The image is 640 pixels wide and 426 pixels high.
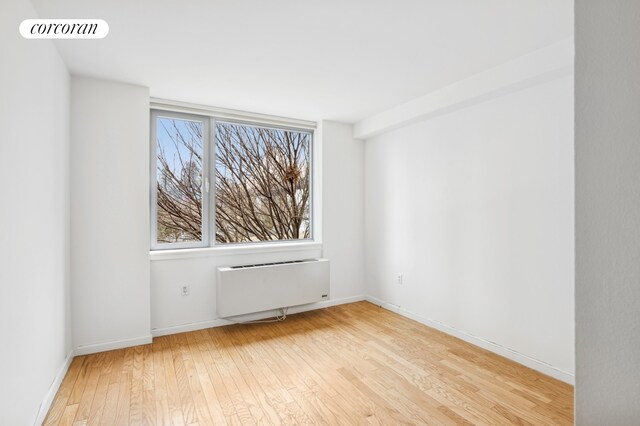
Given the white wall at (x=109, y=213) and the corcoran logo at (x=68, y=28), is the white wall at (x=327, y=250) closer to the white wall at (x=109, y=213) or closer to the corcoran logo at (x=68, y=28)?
the white wall at (x=109, y=213)

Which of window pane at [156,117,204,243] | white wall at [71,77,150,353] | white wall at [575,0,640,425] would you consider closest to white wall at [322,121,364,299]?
window pane at [156,117,204,243]

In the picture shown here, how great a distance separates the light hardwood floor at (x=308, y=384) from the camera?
77.2 inches

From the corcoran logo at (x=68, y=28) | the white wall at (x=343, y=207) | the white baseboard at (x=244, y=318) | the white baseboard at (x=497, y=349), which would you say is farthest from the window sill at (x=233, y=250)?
the corcoran logo at (x=68, y=28)

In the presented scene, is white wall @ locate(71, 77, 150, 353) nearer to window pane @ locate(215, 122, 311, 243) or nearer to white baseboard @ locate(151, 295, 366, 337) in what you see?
white baseboard @ locate(151, 295, 366, 337)

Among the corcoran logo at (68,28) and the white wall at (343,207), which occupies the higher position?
the corcoran logo at (68,28)

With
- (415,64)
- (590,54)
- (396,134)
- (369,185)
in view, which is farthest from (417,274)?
(590,54)

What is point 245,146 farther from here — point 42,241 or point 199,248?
point 42,241

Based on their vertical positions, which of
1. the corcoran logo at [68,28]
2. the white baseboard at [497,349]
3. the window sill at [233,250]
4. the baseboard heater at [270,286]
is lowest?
the white baseboard at [497,349]

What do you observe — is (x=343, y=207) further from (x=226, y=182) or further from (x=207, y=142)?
(x=207, y=142)

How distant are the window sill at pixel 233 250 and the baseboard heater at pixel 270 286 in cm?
16

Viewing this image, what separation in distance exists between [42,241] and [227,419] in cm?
158

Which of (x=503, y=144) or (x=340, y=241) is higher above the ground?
(x=503, y=144)

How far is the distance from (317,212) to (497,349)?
96.1 inches

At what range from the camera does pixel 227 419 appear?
76.2 inches
